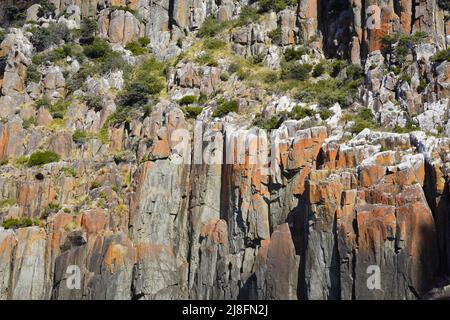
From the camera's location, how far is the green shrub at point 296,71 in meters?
56.8

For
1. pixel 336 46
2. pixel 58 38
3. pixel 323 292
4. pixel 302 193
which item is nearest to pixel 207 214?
pixel 302 193

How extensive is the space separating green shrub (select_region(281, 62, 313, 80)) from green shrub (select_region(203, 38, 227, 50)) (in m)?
7.04

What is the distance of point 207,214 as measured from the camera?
1955 inches

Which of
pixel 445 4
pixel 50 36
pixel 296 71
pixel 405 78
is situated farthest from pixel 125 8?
pixel 405 78

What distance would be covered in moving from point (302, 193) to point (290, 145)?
353 cm

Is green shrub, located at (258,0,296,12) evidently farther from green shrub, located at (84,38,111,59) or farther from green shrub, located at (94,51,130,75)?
green shrub, located at (84,38,111,59)

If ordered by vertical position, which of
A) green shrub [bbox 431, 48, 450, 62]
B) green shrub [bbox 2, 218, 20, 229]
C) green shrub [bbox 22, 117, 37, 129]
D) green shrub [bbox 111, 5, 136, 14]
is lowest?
green shrub [bbox 2, 218, 20, 229]

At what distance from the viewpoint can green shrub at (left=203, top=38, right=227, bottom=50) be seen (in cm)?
6291

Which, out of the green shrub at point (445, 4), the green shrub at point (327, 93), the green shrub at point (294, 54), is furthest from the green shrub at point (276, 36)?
the green shrub at point (445, 4)

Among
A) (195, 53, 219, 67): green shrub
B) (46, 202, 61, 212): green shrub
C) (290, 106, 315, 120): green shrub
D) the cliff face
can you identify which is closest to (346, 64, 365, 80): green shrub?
the cliff face

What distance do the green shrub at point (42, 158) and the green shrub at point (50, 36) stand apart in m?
14.7

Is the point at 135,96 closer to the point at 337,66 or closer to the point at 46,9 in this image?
the point at 337,66

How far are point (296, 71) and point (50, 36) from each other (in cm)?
2275

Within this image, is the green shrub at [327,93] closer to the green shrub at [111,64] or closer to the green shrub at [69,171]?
the green shrub at [69,171]
